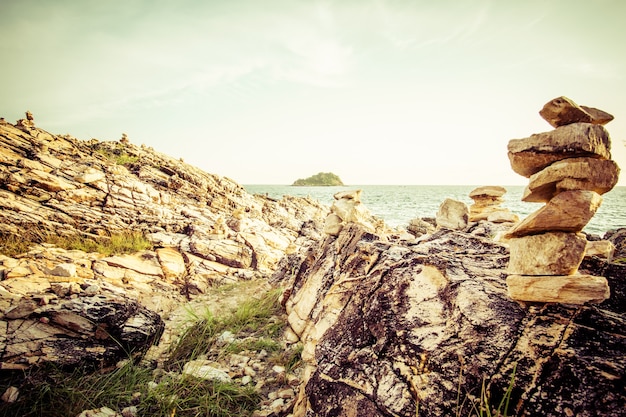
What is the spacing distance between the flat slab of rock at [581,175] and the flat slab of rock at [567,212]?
10 cm

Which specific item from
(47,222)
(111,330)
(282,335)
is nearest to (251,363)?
(282,335)

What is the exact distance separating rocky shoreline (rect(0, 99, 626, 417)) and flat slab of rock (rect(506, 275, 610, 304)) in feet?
0.42

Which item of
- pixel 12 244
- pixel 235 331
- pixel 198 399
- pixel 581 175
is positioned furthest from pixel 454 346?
pixel 12 244

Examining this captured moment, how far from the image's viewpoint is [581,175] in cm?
246

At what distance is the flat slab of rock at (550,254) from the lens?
2.39m

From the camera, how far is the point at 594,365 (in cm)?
198

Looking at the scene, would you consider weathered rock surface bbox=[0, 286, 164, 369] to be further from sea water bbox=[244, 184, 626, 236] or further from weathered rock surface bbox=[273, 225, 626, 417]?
sea water bbox=[244, 184, 626, 236]

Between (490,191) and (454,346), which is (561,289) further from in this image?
(490,191)

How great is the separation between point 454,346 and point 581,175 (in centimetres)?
205

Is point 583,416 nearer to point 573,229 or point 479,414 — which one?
point 479,414

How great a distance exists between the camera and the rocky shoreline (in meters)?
2.27

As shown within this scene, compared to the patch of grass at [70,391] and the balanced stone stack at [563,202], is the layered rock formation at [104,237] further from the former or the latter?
the balanced stone stack at [563,202]

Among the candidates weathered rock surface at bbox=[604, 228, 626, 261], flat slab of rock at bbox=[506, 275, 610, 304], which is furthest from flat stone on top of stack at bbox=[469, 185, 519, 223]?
flat slab of rock at bbox=[506, 275, 610, 304]

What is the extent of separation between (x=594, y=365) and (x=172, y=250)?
Answer: 11.7 meters
